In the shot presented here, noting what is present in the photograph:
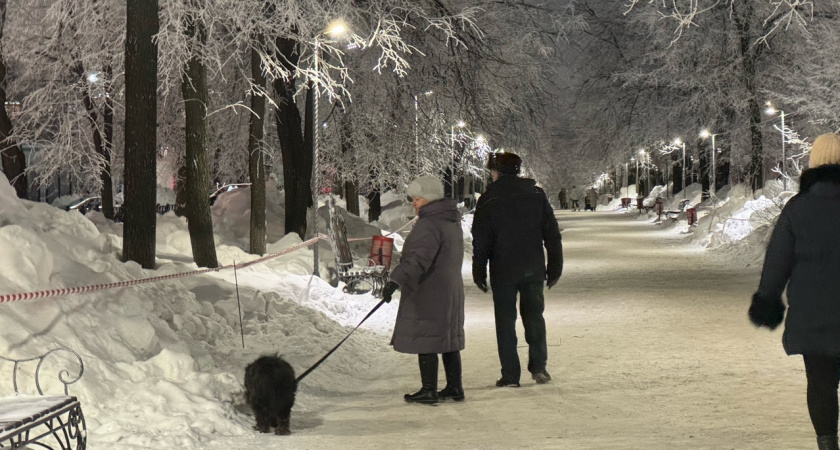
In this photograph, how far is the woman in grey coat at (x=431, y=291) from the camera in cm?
849

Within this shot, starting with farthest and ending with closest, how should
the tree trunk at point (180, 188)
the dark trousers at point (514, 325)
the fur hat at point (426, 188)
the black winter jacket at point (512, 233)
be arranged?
the tree trunk at point (180, 188)
the black winter jacket at point (512, 233)
the dark trousers at point (514, 325)
the fur hat at point (426, 188)

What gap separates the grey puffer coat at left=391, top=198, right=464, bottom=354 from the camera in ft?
27.9

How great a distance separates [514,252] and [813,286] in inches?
145

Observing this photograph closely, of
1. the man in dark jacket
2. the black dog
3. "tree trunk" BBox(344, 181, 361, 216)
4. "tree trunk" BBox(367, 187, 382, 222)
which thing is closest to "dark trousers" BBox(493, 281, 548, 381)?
the man in dark jacket

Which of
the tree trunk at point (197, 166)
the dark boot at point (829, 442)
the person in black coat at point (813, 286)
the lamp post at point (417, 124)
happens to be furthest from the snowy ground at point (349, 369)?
the lamp post at point (417, 124)

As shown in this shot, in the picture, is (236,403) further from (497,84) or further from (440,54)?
(497,84)

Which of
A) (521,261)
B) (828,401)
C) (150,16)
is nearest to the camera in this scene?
(828,401)

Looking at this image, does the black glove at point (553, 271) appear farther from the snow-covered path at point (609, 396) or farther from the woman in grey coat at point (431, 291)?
the woman in grey coat at point (431, 291)

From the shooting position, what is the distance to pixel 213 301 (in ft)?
38.9

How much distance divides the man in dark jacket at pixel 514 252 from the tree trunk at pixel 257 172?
11.5 metres

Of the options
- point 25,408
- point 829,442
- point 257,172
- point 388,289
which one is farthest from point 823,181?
point 257,172

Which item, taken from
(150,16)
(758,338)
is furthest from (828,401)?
(150,16)

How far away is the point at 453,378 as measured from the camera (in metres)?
8.66

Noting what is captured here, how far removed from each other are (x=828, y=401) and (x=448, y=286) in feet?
11.2
